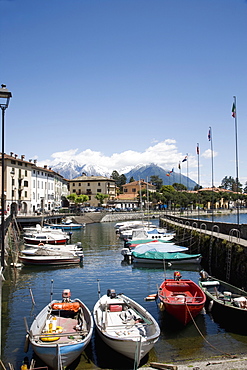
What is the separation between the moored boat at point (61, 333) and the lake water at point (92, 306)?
113cm

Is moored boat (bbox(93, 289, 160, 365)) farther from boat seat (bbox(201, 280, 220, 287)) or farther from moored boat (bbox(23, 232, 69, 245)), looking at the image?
moored boat (bbox(23, 232, 69, 245))

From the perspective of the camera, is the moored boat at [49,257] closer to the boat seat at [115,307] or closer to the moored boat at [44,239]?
the moored boat at [44,239]

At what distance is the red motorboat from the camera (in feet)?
53.7

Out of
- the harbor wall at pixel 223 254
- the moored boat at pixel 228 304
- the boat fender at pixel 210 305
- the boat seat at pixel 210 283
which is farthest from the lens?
the harbor wall at pixel 223 254

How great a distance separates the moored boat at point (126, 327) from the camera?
12.3 m

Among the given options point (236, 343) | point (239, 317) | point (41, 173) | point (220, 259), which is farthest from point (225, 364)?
point (41, 173)

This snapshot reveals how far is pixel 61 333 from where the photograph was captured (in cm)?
1305

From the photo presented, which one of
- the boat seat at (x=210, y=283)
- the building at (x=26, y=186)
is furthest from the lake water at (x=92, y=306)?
the building at (x=26, y=186)

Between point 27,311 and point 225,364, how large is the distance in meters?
12.0

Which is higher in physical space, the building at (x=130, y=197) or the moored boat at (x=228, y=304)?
the building at (x=130, y=197)

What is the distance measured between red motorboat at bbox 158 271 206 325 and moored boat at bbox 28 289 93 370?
14.3ft

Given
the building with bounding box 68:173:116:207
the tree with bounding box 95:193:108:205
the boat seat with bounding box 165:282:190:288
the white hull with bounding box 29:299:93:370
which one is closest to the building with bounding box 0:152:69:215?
the tree with bounding box 95:193:108:205

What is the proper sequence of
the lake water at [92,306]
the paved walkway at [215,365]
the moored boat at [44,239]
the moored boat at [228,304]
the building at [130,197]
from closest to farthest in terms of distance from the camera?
the paved walkway at [215,365], the lake water at [92,306], the moored boat at [228,304], the moored boat at [44,239], the building at [130,197]

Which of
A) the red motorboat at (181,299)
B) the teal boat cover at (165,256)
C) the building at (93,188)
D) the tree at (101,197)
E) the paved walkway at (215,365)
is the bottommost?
the paved walkway at (215,365)
